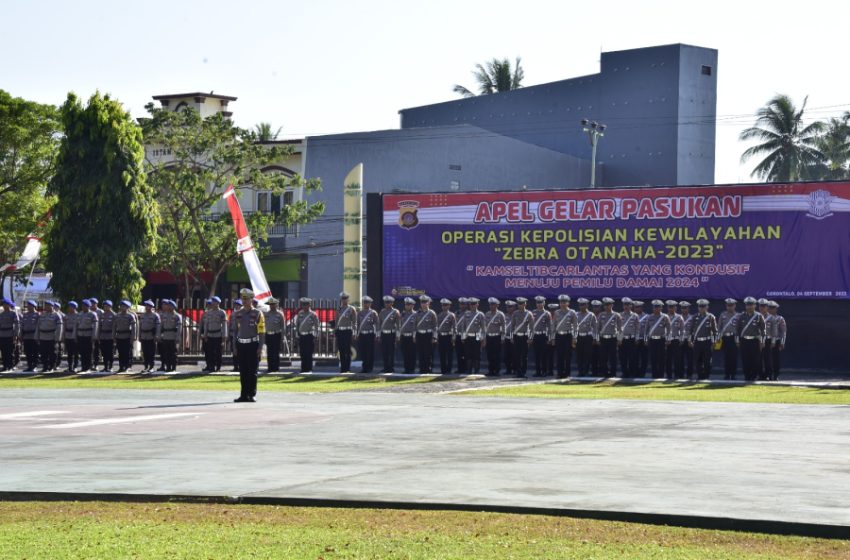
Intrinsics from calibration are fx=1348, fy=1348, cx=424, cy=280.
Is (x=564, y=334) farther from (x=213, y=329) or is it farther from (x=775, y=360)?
(x=213, y=329)

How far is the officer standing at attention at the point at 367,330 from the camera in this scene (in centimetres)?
3194

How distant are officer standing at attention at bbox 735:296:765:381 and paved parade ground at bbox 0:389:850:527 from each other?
324 inches

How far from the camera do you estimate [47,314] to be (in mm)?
33000

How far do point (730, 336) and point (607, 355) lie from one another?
2738 millimetres

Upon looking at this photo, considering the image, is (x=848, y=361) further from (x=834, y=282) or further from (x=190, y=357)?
(x=190, y=357)

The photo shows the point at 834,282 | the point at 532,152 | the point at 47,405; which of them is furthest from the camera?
the point at 532,152

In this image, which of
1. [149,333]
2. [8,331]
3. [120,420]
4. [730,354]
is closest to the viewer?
[120,420]

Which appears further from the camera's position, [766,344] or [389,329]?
[389,329]

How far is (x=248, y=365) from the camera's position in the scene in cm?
2092

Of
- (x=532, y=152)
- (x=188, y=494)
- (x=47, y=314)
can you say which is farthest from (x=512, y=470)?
(x=532, y=152)

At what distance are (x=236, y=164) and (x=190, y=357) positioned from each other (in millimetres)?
14239

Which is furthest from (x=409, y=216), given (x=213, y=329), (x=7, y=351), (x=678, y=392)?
(x=678, y=392)

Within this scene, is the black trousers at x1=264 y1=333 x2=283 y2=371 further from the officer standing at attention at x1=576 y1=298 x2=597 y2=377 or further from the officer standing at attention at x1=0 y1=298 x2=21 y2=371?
the officer standing at attention at x1=576 y1=298 x2=597 y2=377

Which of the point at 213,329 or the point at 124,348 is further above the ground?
the point at 213,329
